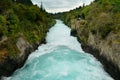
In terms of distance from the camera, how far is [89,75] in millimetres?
26609

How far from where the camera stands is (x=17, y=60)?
28500 mm

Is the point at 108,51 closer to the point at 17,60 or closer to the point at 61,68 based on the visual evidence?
the point at 61,68

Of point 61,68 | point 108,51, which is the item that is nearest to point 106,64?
point 108,51

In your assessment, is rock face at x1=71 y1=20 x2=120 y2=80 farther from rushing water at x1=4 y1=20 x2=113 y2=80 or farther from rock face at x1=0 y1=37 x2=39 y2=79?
rock face at x1=0 y1=37 x2=39 y2=79

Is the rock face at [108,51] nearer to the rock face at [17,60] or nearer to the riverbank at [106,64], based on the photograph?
the riverbank at [106,64]

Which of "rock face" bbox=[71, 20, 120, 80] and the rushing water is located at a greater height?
"rock face" bbox=[71, 20, 120, 80]

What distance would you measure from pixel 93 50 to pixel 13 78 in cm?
1428

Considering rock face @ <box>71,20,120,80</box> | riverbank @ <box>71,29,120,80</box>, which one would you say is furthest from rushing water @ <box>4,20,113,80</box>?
rock face @ <box>71,20,120,80</box>

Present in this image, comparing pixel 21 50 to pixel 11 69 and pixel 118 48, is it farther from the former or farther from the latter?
pixel 118 48

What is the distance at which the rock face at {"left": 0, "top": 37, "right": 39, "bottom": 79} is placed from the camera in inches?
1000

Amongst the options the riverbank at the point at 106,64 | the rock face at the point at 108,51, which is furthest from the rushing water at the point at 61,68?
the rock face at the point at 108,51

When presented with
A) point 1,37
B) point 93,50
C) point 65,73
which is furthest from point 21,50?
point 93,50

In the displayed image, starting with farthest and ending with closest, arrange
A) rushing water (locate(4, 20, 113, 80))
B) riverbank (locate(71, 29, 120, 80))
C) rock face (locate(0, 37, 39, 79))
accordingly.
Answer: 1. rushing water (locate(4, 20, 113, 80))
2. rock face (locate(0, 37, 39, 79))
3. riverbank (locate(71, 29, 120, 80))

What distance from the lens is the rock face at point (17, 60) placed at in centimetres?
2539
